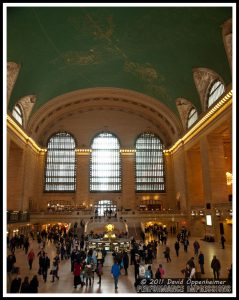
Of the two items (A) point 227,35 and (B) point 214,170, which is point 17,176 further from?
(A) point 227,35

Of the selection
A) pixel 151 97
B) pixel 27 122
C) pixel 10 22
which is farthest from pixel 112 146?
pixel 10 22

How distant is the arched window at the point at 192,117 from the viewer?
2646 cm

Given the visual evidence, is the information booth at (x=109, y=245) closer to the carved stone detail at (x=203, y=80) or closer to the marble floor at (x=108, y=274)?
the marble floor at (x=108, y=274)

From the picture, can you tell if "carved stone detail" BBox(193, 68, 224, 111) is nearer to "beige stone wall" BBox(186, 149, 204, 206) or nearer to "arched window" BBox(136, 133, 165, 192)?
"beige stone wall" BBox(186, 149, 204, 206)

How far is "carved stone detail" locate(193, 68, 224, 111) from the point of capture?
21.0 meters

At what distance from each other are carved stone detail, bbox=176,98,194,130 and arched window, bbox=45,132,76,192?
49.5ft

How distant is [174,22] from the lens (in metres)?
17.3

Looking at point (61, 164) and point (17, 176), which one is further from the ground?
point (61, 164)

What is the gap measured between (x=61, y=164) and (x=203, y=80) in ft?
70.0

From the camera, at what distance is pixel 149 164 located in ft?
121

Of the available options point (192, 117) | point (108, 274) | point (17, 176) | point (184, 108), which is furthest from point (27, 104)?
point (108, 274)

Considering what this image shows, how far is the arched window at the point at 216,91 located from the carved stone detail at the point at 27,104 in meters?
15.6

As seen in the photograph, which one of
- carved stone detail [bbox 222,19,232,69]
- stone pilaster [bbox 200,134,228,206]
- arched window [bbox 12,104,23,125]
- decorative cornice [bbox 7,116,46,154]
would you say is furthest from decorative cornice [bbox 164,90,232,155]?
arched window [bbox 12,104,23,125]

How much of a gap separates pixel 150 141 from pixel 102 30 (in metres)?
20.2
